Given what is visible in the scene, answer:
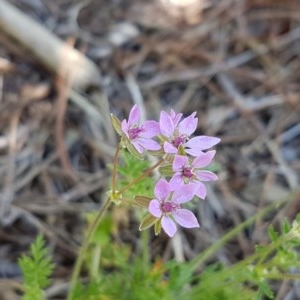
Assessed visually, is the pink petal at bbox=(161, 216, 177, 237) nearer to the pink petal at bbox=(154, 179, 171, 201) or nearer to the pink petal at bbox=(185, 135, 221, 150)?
the pink petal at bbox=(154, 179, 171, 201)

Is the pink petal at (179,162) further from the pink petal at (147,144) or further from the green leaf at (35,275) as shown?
the green leaf at (35,275)

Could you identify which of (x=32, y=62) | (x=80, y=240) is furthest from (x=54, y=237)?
(x=32, y=62)

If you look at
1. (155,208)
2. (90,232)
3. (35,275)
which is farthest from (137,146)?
(35,275)

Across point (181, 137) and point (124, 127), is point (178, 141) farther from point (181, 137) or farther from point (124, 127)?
point (124, 127)

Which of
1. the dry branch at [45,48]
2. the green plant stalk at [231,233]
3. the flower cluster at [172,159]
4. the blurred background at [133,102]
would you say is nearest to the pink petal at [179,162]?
the flower cluster at [172,159]

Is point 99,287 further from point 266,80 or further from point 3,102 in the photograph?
point 266,80

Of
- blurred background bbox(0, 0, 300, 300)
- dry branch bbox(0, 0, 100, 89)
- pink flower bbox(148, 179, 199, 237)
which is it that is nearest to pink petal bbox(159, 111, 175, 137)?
pink flower bbox(148, 179, 199, 237)
